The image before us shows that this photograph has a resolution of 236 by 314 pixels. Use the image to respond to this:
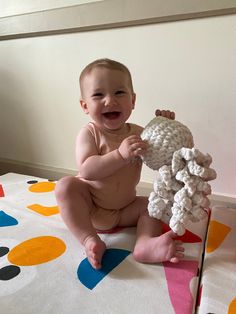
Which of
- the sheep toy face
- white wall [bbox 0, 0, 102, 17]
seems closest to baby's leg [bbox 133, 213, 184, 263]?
the sheep toy face

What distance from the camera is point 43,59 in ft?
3.33

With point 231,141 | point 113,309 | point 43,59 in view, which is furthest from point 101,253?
point 43,59

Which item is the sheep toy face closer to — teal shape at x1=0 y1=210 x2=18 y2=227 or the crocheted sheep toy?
the crocheted sheep toy

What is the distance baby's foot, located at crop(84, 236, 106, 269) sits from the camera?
1.61ft

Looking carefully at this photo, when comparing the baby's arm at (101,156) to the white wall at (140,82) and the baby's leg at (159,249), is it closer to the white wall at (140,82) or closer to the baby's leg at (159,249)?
the baby's leg at (159,249)

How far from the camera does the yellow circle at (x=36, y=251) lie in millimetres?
514

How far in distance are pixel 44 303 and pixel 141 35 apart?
694 mm

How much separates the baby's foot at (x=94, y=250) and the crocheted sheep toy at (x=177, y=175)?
11cm

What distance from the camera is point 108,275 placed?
473 mm

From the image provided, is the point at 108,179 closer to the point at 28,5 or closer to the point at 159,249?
the point at 159,249

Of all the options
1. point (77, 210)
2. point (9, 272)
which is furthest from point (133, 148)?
point (9, 272)

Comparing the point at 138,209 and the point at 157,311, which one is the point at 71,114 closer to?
the point at 138,209

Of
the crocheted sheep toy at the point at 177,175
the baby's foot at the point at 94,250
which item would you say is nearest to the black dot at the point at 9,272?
the baby's foot at the point at 94,250

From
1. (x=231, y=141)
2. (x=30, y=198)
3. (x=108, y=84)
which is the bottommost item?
(x=30, y=198)
